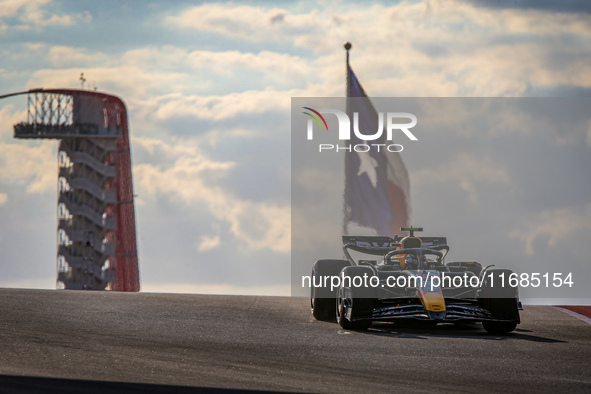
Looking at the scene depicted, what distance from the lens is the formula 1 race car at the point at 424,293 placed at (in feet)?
45.3

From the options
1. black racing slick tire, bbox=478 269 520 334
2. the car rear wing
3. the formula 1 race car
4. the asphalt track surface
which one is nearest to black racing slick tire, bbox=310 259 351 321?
the asphalt track surface

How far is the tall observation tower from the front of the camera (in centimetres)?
5825

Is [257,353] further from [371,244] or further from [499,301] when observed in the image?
[371,244]

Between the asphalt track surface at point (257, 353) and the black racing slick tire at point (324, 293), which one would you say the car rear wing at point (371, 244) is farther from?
the asphalt track surface at point (257, 353)

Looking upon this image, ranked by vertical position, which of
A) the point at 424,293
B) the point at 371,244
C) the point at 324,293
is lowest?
the point at 324,293

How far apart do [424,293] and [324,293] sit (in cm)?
259

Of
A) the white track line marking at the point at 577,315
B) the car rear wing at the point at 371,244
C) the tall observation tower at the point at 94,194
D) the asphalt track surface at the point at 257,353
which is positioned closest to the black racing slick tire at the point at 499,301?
the asphalt track surface at the point at 257,353

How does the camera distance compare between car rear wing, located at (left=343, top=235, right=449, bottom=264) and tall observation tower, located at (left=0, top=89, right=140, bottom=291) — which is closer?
car rear wing, located at (left=343, top=235, right=449, bottom=264)

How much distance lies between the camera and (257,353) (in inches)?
445

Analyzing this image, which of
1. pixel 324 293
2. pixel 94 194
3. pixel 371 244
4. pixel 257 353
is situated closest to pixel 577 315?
pixel 371 244

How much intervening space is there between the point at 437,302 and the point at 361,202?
497 inches

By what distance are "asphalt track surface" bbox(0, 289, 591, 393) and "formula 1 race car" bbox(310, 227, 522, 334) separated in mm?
275

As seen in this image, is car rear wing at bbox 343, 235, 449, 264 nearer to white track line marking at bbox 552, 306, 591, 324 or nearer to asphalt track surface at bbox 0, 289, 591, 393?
asphalt track surface at bbox 0, 289, 591, 393

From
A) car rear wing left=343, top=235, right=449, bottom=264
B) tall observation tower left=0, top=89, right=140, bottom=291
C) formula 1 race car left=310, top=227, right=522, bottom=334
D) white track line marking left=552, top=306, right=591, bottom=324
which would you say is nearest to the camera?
formula 1 race car left=310, top=227, right=522, bottom=334
